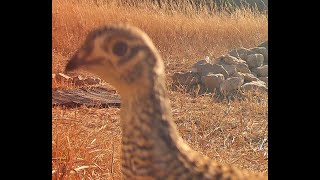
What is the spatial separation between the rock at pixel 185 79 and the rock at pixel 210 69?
83 millimetres

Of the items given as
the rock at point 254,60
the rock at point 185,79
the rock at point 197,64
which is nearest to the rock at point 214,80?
the rock at point 185,79

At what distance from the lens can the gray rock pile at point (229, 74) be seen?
4.28 metres

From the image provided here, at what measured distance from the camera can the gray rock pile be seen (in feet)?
14.0

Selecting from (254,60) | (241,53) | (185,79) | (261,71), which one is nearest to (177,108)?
(185,79)

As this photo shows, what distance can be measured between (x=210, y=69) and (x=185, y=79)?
23cm

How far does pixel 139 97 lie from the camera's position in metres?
0.91

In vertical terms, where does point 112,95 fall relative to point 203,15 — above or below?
below

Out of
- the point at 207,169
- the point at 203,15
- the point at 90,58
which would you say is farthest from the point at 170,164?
the point at 203,15

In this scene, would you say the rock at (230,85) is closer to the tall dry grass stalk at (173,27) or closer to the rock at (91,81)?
the tall dry grass stalk at (173,27)

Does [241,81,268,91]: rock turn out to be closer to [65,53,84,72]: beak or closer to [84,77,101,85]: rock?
[84,77,101,85]: rock

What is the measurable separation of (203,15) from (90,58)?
5.20m

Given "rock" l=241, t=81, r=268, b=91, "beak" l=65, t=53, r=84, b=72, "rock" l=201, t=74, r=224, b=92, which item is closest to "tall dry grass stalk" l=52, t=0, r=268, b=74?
"rock" l=201, t=74, r=224, b=92
